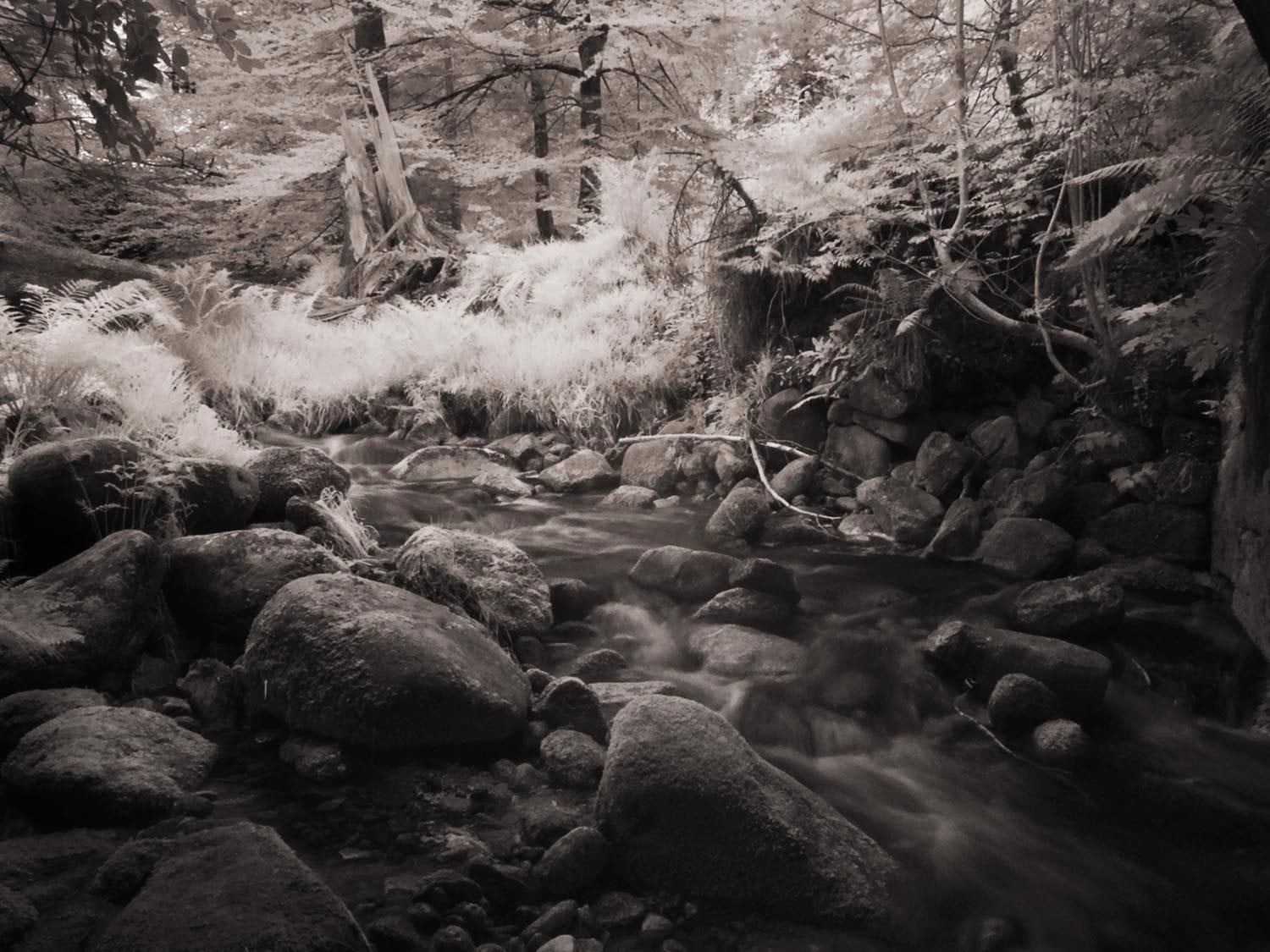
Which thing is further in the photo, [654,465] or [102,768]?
[654,465]

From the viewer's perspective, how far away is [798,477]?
22.7 ft

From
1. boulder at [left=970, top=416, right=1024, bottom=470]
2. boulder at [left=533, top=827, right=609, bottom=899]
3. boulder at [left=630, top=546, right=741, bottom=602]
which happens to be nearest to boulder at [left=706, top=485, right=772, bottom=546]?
boulder at [left=630, top=546, right=741, bottom=602]

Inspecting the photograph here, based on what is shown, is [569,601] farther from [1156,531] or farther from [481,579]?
[1156,531]

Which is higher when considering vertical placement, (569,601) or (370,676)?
(370,676)

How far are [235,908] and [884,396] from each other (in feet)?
18.8

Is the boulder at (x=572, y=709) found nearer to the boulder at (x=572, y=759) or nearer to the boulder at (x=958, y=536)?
the boulder at (x=572, y=759)

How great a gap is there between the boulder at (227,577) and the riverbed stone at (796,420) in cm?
433

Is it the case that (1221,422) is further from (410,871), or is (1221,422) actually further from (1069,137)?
(410,871)

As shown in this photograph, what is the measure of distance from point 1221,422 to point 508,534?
488 cm

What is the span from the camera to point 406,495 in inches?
291

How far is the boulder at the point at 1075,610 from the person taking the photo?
437 cm

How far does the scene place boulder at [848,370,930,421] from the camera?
21.2 feet

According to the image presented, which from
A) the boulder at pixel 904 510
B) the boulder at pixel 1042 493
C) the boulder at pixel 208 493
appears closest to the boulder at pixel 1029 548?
the boulder at pixel 1042 493

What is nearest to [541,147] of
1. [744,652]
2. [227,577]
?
[227,577]
